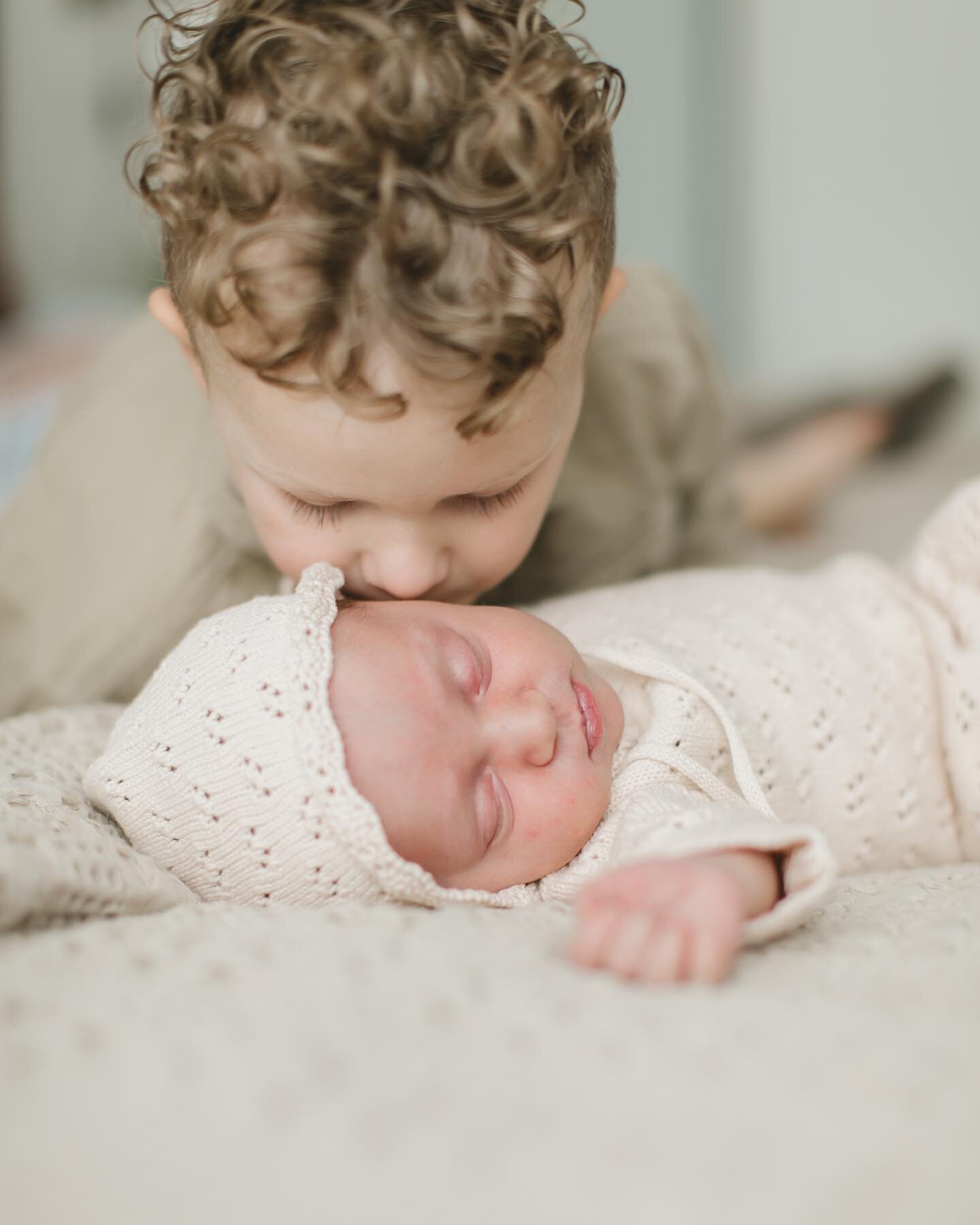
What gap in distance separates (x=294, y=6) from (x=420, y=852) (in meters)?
0.64

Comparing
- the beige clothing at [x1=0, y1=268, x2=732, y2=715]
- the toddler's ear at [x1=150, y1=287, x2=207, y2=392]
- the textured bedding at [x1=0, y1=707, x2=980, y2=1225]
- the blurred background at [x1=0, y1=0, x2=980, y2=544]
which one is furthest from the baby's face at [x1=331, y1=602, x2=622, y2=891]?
the blurred background at [x1=0, y1=0, x2=980, y2=544]

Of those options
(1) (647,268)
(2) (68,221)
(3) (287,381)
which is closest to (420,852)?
(3) (287,381)

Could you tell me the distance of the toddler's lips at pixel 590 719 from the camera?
0.88 meters

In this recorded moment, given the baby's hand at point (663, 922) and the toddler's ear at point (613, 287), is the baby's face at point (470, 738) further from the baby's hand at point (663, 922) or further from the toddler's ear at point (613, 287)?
the toddler's ear at point (613, 287)

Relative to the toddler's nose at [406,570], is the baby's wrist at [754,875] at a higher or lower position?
lower

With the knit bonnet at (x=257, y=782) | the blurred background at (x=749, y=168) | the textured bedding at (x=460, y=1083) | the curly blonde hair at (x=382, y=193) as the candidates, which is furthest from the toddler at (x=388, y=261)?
the blurred background at (x=749, y=168)

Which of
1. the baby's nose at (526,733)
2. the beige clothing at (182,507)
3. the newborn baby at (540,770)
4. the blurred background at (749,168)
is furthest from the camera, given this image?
the blurred background at (749,168)

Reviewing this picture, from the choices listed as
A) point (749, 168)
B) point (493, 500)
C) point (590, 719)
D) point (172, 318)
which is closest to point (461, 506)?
point (493, 500)

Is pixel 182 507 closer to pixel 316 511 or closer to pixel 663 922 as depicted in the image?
pixel 316 511

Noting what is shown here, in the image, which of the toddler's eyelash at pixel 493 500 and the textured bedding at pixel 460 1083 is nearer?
the textured bedding at pixel 460 1083

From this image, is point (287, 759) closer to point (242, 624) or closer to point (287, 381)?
point (242, 624)

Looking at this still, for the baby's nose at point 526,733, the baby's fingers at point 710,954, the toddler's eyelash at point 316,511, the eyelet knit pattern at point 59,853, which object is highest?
the toddler's eyelash at point 316,511

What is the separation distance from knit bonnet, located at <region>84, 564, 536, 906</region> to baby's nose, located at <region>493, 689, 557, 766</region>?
10 centimetres

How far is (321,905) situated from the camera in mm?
809
